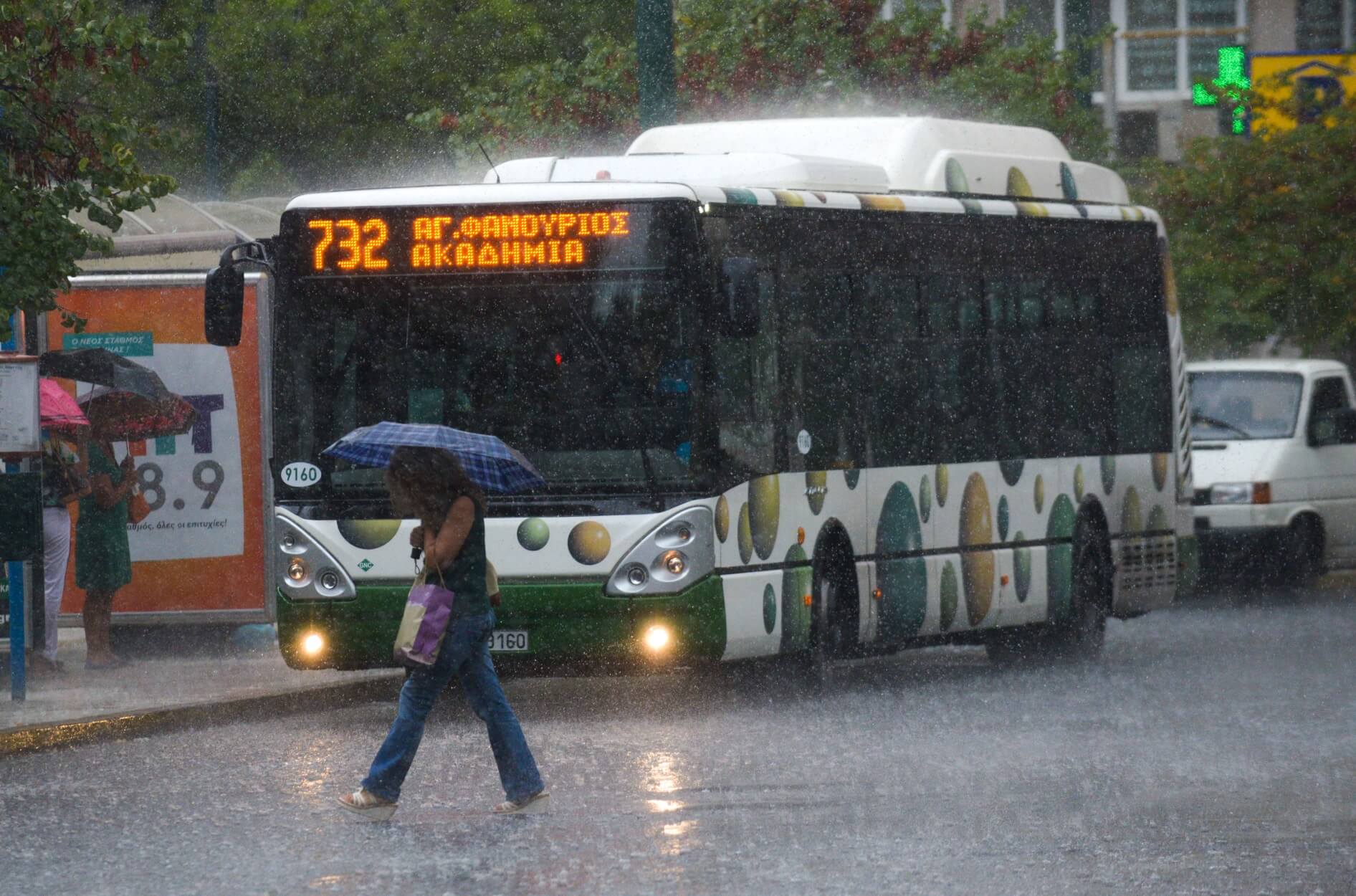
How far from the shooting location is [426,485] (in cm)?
1034

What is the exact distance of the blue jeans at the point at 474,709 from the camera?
10195 millimetres

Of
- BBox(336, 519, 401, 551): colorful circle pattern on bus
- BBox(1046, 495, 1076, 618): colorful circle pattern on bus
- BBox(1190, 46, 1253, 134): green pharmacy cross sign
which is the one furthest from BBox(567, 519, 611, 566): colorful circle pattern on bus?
BBox(1190, 46, 1253, 134): green pharmacy cross sign

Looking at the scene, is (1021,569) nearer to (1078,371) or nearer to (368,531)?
(1078,371)

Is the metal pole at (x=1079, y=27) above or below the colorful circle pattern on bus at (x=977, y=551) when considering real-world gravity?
above

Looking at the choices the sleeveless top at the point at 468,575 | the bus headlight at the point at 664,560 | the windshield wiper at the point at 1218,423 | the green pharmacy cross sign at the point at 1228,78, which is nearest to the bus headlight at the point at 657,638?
the bus headlight at the point at 664,560

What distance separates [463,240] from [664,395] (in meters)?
1.31

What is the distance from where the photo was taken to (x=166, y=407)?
655 inches

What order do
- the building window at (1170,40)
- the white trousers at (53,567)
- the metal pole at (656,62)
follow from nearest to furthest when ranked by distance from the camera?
the white trousers at (53,567), the metal pole at (656,62), the building window at (1170,40)

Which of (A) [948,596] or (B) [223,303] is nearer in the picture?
(B) [223,303]

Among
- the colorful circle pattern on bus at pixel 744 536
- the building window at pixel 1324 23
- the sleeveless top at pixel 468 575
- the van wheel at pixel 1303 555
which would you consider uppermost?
the building window at pixel 1324 23

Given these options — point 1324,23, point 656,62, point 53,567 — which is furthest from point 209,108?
point 1324,23

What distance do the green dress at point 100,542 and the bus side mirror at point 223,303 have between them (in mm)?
2239

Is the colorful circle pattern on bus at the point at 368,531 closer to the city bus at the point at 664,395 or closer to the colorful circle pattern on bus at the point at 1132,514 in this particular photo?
the city bus at the point at 664,395

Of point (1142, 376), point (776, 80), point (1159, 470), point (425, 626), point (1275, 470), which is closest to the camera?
point (425, 626)
